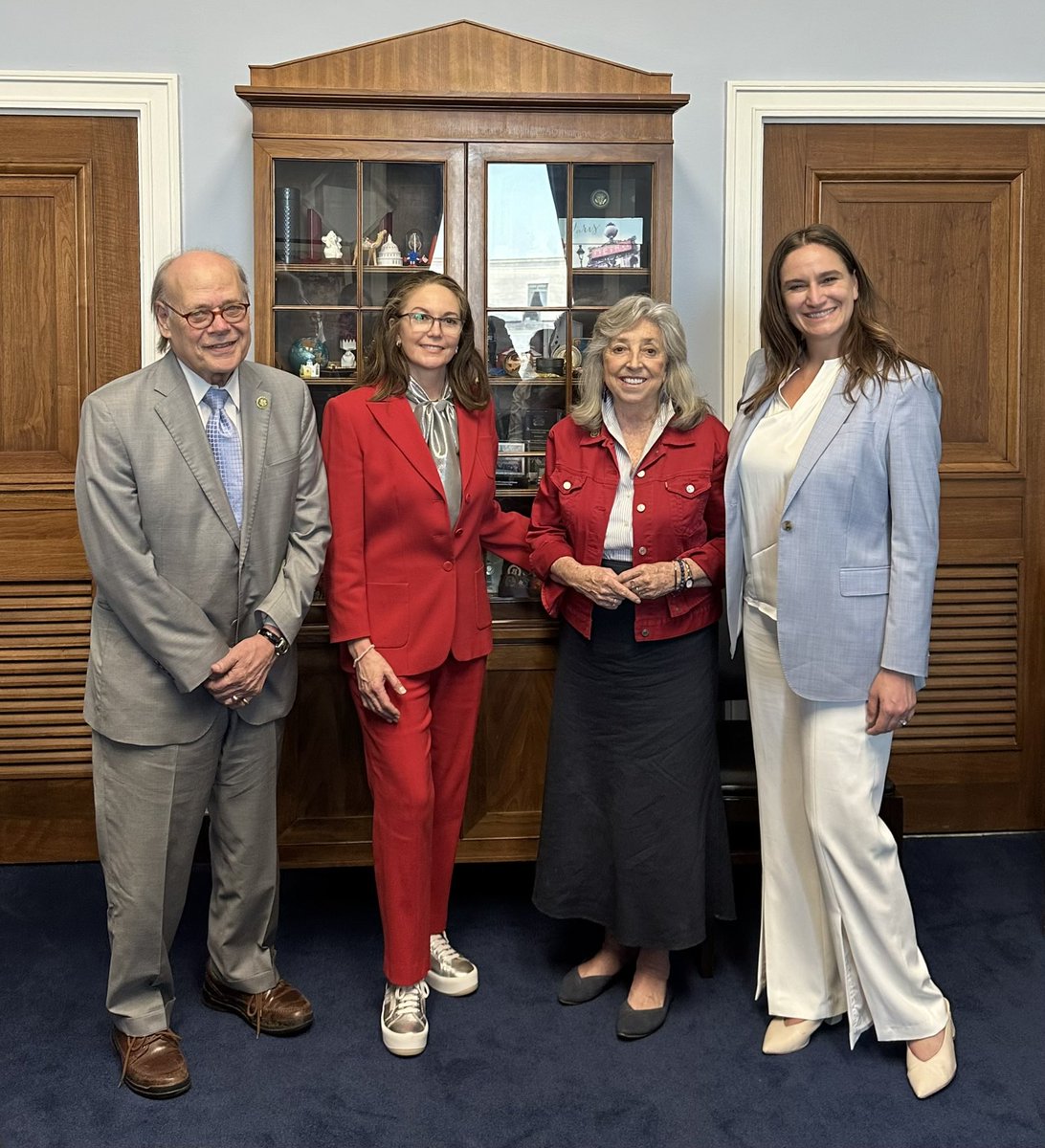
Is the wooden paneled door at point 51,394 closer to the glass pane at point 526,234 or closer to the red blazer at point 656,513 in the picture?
the glass pane at point 526,234

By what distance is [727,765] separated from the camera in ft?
9.30

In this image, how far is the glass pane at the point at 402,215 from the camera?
9.56 ft

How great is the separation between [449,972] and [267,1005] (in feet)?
1.36

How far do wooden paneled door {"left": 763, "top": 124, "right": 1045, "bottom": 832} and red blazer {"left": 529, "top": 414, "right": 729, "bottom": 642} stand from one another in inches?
49.6

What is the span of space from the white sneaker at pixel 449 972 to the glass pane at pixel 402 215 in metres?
1.65

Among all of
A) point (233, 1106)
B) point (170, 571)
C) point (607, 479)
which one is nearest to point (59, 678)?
point (170, 571)

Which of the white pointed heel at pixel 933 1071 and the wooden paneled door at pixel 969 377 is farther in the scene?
the wooden paneled door at pixel 969 377

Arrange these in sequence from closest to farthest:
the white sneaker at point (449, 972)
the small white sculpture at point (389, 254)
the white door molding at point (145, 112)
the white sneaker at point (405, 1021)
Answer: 1. the white sneaker at point (405, 1021)
2. the white sneaker at point (449, 972)
3. the small white sculpture at point (389, 254)
4. the white door molding at point (145, 112)

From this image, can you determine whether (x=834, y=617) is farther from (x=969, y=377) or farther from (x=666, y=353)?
(x=969, y=377)

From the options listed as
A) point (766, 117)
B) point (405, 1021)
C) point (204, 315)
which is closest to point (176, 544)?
point (204, 315)

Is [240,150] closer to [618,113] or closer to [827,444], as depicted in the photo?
[618,113]

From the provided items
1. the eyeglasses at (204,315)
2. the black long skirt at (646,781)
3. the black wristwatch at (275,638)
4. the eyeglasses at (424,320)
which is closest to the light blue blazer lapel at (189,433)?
the eyeglasses at (204,315)

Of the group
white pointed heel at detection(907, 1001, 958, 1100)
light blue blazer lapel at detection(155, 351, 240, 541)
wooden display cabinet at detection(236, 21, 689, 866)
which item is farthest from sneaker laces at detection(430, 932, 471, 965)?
light blue blazer lapel at detection(155, 351, 240, 541)

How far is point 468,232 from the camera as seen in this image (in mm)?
2936
